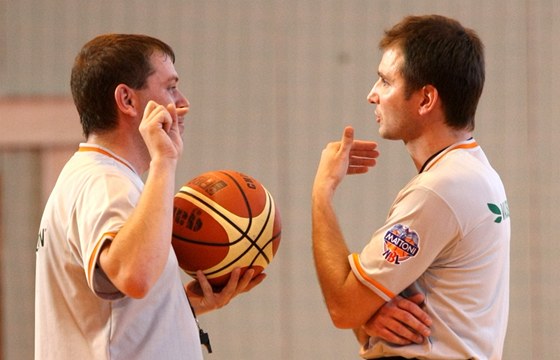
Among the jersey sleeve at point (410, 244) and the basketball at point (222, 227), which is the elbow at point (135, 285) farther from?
the jersey sleeve at point (410, 244)

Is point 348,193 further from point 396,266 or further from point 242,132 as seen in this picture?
point 396,266

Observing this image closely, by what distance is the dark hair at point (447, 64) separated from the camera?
112 inches

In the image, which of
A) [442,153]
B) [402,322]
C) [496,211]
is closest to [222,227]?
[402,322]

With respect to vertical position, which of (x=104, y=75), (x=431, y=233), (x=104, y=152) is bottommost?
(x=431, y=233)

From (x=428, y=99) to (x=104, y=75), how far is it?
105cm

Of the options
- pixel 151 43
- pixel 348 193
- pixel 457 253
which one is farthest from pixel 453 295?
pixel 348 193

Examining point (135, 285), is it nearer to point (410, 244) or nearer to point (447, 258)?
point (410, 244)

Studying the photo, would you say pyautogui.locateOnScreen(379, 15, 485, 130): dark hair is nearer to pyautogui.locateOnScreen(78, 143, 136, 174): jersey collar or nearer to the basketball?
the basketball

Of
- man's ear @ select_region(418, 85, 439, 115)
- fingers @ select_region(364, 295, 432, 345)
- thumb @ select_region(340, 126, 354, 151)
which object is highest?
man's ear @ select_region(418, 85, 439, 115)

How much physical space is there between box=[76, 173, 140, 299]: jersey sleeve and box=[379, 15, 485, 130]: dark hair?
1.04 meters

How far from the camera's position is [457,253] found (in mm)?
2721

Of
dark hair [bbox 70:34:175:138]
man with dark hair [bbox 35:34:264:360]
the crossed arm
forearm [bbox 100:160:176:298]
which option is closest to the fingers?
the crossed arm

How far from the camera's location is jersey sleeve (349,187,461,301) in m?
2.68

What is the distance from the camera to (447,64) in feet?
9.36
